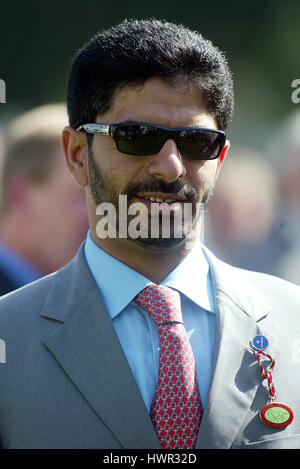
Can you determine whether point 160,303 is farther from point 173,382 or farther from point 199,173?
point 199,173

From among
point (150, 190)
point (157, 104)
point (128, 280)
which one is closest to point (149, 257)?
point (128, 280)

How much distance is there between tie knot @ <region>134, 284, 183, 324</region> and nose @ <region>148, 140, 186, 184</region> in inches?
14.1

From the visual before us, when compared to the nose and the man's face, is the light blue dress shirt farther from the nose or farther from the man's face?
the nose

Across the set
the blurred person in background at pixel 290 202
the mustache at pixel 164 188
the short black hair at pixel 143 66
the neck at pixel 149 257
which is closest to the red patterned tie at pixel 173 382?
the neck at pixel 149 257

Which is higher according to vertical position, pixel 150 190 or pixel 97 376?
pixel 150 190

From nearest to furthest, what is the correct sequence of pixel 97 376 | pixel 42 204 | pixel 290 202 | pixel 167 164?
pixel 97 376
pixel 167 164
pixel 42 204
pixel 290 202

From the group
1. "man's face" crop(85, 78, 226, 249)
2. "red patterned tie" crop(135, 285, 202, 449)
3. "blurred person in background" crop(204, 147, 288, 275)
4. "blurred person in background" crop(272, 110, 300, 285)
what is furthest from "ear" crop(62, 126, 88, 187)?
"blurred person in background" crop(272, 110, 300, 285)

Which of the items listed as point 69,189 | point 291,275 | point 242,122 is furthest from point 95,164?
point 242,122

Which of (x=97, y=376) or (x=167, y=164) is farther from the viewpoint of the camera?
(x=167, y=164)

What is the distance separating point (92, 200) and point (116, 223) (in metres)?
0.16

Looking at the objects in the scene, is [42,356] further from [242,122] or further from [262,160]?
[242,122]

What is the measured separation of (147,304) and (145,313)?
35 millimetres

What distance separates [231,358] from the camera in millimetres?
2383

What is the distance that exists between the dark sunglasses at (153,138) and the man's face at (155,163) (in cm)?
2
